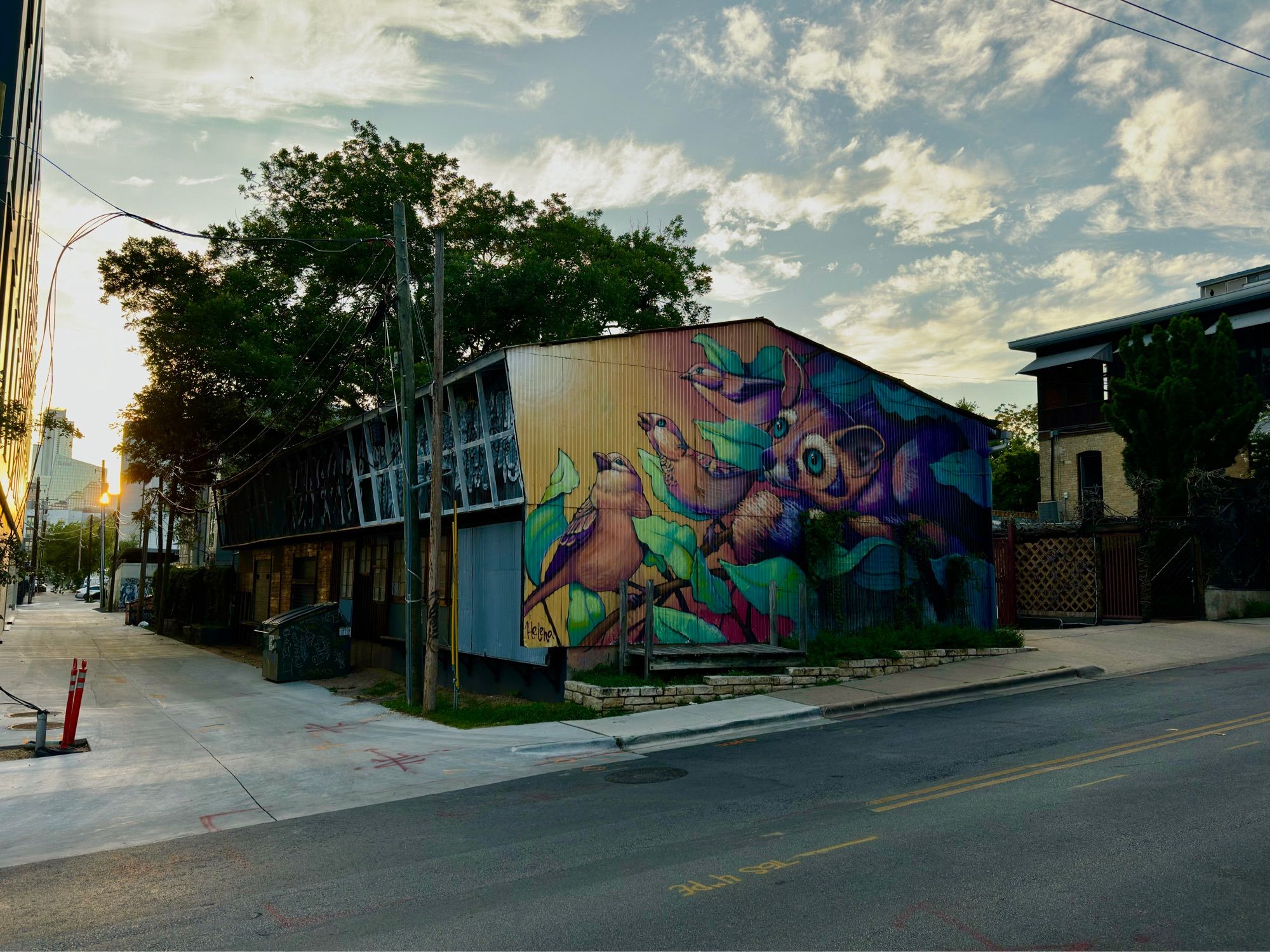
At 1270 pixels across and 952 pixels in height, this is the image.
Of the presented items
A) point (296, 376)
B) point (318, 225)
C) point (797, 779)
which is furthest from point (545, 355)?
point (318, 225)

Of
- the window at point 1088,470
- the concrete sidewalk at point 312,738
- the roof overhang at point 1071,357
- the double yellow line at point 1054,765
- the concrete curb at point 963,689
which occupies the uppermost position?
the roof overhang at point 1071,357

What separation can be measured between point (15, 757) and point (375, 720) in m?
4.81

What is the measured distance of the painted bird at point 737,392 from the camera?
1716 cm

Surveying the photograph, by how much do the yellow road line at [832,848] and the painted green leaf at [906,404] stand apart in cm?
1384

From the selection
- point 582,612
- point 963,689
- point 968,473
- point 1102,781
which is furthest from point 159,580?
point 1102,781

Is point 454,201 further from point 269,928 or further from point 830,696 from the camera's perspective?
point 269,928

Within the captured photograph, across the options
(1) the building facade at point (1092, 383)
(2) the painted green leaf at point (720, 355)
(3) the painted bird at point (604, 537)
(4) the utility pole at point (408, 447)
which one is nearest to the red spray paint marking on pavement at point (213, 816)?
(3) the painted bird at point (604, 537)

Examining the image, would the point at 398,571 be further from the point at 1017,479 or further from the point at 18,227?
the point at 1017,479

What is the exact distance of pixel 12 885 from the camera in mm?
6711

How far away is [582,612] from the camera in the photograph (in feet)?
49.6

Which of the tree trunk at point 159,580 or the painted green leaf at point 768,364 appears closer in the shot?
the painted green leaf at point 768,364

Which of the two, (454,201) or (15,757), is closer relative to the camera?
(15,757)

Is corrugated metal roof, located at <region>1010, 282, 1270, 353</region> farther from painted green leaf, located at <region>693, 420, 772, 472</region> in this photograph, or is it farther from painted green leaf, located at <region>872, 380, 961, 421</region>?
painted green leaf, located at <region>693, 420, 772, 472</region>

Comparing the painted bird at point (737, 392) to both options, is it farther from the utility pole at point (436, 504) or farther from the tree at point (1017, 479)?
the tree at point (1017, 479)
